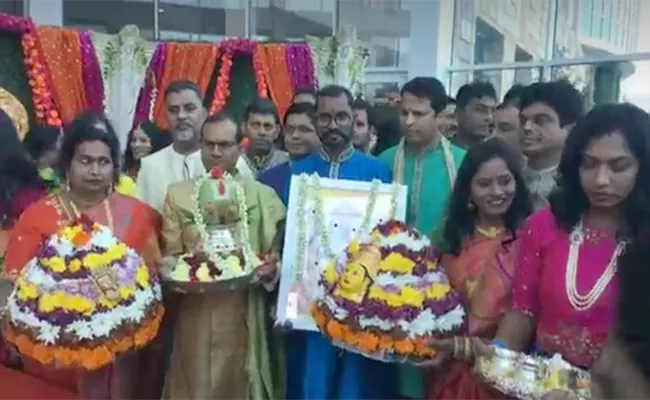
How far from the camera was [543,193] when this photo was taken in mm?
3146

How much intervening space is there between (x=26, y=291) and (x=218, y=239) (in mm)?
725

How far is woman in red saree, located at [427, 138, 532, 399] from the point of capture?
2.79 metres

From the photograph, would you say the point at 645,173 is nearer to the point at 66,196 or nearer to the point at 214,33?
the point at 66,196

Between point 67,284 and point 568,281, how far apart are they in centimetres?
160

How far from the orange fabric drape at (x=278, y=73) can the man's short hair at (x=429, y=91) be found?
4.70 m

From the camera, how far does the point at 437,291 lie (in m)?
2.81

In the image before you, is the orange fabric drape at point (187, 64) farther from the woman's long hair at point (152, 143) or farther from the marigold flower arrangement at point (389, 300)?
the marigold flower arrangement at point (389, 300)

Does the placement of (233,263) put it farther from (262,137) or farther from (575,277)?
(262,137)

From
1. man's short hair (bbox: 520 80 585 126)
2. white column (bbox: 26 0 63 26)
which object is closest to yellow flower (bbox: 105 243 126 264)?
man's short hair (bbox: 520 80 585 126)

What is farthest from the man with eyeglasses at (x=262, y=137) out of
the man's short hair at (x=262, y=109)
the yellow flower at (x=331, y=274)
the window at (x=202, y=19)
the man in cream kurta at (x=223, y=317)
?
the window at (x=202, y=19)

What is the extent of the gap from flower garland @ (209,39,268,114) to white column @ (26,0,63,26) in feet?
8.37

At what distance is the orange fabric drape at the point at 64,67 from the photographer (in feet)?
25.6

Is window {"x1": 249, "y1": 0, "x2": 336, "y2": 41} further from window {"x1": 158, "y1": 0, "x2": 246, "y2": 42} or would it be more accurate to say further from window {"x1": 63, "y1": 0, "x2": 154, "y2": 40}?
window {"x1": 63, "y1": 0, "x2": 154, "y2": 40}

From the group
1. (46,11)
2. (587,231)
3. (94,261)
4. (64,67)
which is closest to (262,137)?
(94,261)
